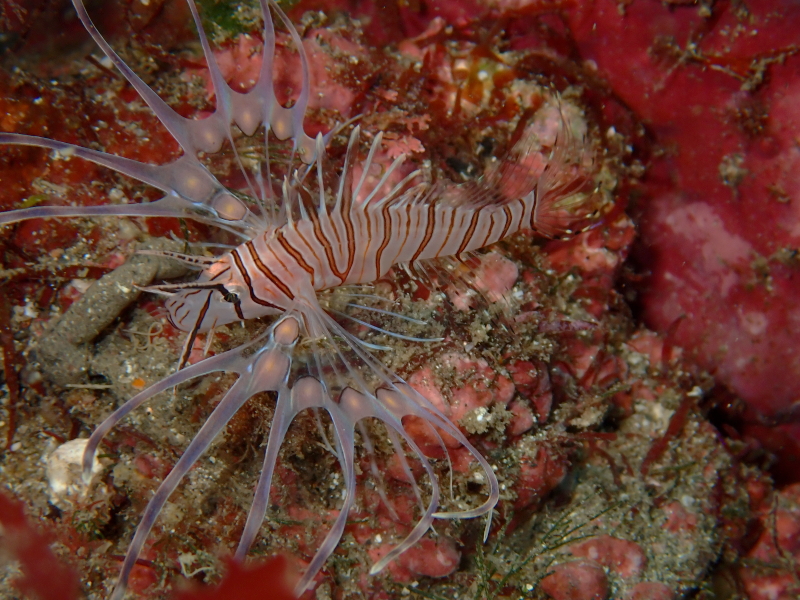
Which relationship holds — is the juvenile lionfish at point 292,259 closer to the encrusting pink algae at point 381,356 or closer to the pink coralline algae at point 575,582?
the encrusting pink algae at point 381,356

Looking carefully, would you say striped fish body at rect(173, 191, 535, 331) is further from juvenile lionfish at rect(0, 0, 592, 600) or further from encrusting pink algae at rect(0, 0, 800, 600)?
encrusting pink algae at rect(0, 0, 800, 600)

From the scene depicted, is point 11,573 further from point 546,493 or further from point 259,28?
point 259,28

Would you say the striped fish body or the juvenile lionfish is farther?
the striped fish body

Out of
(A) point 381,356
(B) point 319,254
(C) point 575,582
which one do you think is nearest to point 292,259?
(B) point 319,254

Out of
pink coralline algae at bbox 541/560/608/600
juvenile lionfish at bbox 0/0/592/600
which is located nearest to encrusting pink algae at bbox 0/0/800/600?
pink coralline algae at bbox 541/560/608/600

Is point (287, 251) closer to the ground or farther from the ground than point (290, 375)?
farther from the ground

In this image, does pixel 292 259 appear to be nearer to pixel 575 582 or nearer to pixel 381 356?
pixel 381 356

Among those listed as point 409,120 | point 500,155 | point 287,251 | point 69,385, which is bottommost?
point 69,385

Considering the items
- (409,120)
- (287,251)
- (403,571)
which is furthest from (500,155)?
(403,571)
